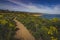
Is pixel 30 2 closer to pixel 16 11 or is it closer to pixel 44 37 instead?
pixel 16 11

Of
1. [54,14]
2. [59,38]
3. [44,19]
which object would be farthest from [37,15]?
[59,38]

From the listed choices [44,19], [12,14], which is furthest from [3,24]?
[44,19]

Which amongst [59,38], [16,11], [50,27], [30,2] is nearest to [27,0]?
[30,2]

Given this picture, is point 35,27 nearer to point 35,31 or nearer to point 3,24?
point 35,31

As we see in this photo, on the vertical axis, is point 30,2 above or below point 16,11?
above

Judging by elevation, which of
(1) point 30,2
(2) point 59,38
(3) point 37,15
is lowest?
(2) point 59,38

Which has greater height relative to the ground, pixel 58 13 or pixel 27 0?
pixel 27 0

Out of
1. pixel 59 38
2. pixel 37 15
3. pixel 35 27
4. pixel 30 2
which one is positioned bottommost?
pixel 59 38

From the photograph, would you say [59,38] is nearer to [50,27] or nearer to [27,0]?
[50,27]
